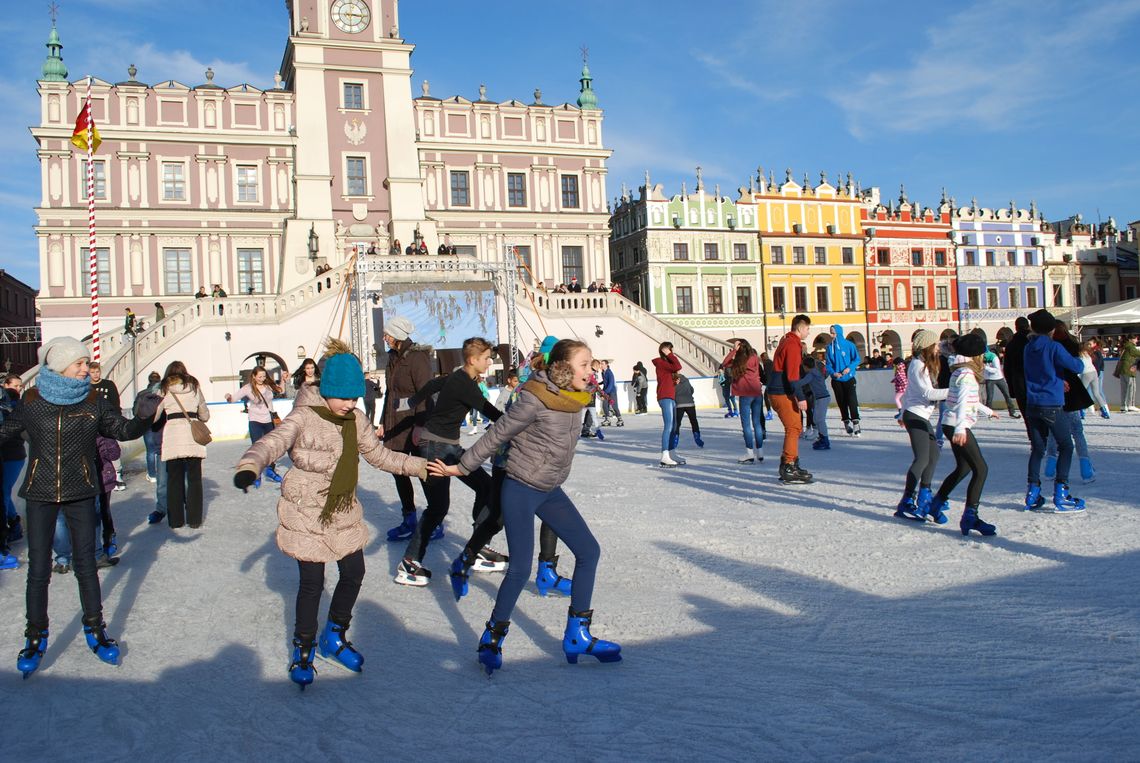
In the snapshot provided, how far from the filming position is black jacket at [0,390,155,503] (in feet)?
16.9

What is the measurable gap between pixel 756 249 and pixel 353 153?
26.5 meters

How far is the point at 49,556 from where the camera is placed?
5.20 m

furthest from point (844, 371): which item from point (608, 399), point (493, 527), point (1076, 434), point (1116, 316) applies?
point (1116, 316)

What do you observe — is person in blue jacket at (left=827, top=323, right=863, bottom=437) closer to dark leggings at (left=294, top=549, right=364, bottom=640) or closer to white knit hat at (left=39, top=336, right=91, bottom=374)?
dark leggings at (left=294, top=549, right=364, bottom=640)

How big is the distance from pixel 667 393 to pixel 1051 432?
575 cm

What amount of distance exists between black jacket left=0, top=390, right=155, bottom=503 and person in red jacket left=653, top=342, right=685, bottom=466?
857cm

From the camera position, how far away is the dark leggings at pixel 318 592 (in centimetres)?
464

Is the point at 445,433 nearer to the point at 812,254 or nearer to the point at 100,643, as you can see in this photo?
the point at 100,643

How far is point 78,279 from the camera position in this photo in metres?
34.2

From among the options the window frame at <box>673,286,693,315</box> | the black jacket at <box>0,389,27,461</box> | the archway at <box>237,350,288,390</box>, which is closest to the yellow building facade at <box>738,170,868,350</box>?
the window frame at <box>673,286,693,315</box>

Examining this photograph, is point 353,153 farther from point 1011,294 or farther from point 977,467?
point 1011,294


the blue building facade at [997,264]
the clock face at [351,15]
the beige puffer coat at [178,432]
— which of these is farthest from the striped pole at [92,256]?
the blue building facade at [997,264]

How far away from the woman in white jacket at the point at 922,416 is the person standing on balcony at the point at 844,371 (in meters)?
7.32

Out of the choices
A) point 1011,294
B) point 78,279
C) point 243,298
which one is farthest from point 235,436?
point 1011,294
